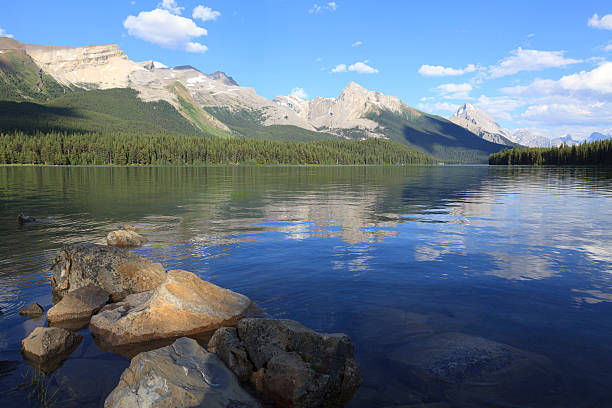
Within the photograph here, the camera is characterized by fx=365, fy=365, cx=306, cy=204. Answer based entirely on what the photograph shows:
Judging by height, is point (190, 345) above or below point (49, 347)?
above

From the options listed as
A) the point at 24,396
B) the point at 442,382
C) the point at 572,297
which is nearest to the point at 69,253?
the point at 24,396

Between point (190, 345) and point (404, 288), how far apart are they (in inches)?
400

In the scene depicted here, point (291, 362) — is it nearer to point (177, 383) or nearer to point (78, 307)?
point (177, 383)

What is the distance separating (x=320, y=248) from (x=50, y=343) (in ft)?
52.2

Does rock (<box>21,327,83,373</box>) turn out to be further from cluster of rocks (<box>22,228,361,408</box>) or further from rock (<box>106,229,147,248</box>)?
rock (<box>106,229,147,248</box>)

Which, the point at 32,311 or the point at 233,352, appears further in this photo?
the point at 32,311

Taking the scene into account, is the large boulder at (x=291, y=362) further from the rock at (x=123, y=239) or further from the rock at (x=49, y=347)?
the rock at (x=123, y=239)

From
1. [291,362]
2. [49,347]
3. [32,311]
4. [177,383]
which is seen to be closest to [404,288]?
[291,362]

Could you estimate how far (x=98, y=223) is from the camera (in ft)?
109

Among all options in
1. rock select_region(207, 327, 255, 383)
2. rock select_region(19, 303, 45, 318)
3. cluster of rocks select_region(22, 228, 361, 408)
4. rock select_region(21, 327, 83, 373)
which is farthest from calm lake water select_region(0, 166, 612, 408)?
rock select_region(207, 327, 255, 383)

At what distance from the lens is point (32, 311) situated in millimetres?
14117

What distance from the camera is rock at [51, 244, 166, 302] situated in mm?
16062

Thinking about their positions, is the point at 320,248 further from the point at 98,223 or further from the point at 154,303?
the point at 98,223

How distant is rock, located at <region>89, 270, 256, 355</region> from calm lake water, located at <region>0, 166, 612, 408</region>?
0.79m
